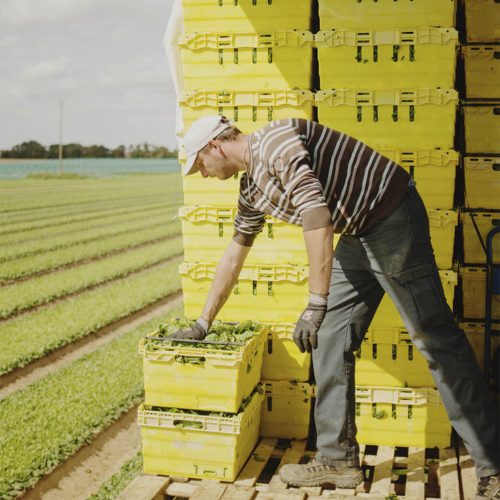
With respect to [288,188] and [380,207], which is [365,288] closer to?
[380,207]

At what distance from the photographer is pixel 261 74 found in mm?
4492

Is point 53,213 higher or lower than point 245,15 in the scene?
lower

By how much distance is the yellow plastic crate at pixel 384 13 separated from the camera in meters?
4.28

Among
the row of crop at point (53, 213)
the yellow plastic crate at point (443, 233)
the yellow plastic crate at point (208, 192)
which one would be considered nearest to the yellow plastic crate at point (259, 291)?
the yellow plastic crate at point (208, 192)

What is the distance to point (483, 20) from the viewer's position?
4758 millimetres

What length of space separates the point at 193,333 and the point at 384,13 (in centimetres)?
222

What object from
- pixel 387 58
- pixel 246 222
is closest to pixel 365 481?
pixel 246 222

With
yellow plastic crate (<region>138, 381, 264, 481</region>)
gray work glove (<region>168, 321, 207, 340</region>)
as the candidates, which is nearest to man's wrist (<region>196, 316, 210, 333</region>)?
gray work glove (<region>168, 321, 207, 340</region>)

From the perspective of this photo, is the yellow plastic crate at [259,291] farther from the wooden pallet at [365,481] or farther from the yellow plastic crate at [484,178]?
the yellow plastic crate at [484,178]

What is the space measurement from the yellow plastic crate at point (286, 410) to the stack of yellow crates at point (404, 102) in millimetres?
435

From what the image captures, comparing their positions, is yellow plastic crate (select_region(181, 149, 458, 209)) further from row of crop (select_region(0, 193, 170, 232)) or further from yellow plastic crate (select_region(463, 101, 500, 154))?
row of crop (select_region(0, 193, 170, 232))

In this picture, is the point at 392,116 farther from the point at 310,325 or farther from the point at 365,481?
the point at 365,481

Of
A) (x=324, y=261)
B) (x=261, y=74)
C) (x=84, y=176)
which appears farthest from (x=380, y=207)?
(x=84, y=176)

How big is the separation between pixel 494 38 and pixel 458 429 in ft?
8.61
